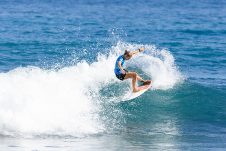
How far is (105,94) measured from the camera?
25.2 meters

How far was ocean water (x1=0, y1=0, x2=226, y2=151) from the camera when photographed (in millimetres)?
19203

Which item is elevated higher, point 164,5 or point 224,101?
point 164,5

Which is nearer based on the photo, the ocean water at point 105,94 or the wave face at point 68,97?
the ocean water at point 105,94

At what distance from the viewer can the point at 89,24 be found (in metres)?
51.9

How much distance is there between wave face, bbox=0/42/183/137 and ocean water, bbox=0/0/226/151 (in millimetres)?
31

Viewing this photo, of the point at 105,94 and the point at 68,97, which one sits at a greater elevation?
the point at 105,94

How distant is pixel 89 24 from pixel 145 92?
27250 millimetres

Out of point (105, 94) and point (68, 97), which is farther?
point (105, 94)

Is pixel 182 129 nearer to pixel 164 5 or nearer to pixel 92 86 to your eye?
pixel 92 86

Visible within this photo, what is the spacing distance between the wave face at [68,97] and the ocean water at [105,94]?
0.03m

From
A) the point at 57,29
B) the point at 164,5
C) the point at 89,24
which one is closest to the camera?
the point at 57,29

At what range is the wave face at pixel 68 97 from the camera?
65.0 ft

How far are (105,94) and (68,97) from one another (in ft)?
9.23

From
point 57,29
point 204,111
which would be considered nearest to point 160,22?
point 57,29
